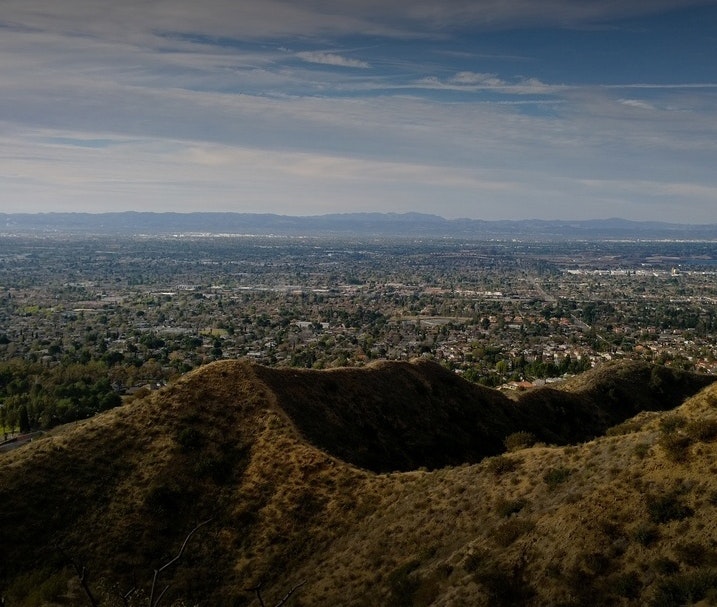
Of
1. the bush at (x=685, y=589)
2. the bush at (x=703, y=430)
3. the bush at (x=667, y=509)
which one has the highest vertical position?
the bush at (x=703, y=430)

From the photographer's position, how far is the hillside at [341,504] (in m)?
17.3

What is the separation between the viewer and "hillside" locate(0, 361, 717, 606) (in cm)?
1730

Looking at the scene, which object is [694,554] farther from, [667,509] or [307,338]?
[307,338]

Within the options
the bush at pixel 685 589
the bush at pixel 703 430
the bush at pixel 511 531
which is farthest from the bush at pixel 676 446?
the bush at pixel 685 589

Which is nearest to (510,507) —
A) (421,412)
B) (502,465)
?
(502,465)

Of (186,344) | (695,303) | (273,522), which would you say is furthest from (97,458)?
(695,303)

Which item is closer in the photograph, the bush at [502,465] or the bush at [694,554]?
the bush at [694,554]

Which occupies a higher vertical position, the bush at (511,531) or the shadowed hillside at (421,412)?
the bush at (511,531)

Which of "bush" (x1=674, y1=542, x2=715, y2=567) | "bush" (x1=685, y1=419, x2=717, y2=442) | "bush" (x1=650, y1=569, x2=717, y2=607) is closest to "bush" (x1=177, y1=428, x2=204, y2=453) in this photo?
"bush" (x1=685, y1=419, x2=717, y2=442)

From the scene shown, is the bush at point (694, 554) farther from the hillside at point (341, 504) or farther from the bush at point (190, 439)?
the bush at point (190, 439)

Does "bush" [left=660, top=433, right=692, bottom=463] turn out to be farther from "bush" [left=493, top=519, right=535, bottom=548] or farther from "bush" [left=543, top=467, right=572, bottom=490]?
"bush" [left=493, top=519, right=535, bottom=548]

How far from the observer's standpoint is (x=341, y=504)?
27.9 metres

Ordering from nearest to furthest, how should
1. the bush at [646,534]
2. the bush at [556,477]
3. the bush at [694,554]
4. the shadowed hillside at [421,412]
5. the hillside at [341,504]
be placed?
the bush at [694,554]
the bush at [646,534]
the hillside at [341,504]
the bush at [556,477]
the shadowed hillside at [421,412]

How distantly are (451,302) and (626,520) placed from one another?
179762 mm
